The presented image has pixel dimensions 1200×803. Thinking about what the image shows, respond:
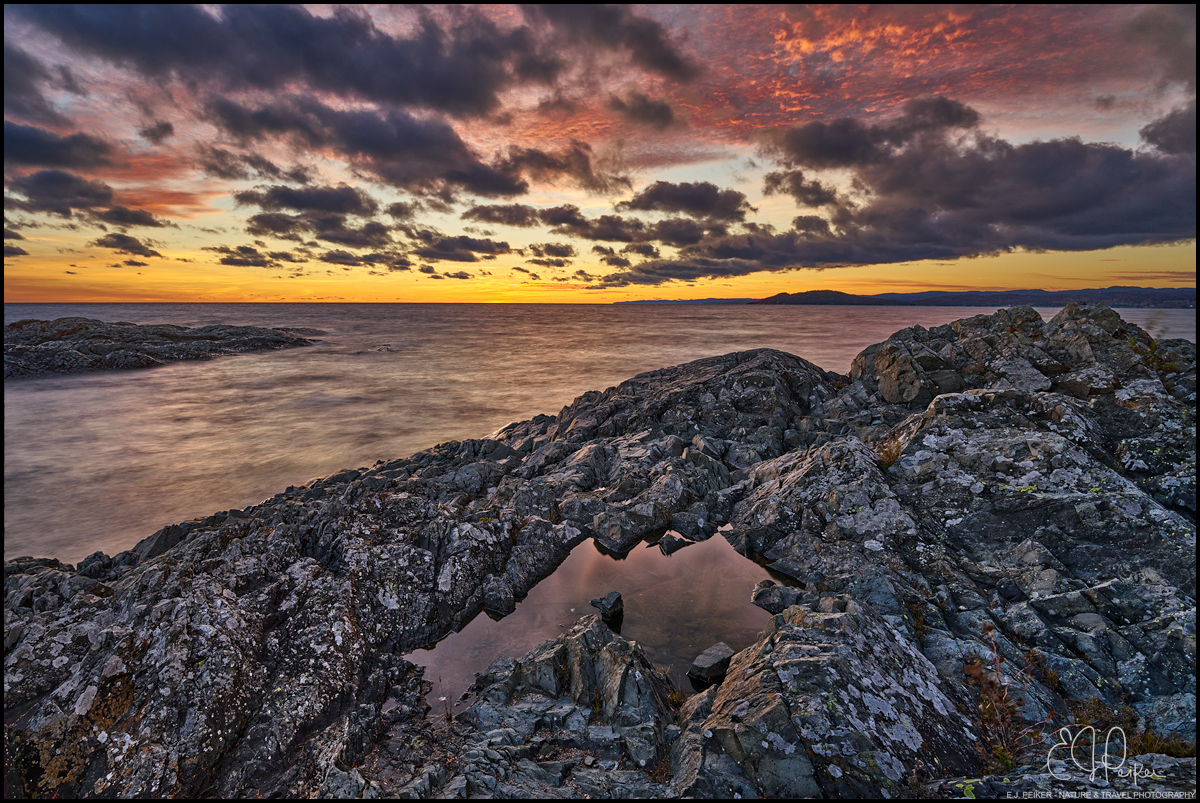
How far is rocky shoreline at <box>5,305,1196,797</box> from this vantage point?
6.14 metres

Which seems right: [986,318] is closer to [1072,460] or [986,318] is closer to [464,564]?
[1072,460]

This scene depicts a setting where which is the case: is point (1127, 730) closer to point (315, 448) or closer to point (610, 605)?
point (610, 605)

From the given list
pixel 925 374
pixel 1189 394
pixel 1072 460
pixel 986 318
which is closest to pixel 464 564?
pixel 1072 460

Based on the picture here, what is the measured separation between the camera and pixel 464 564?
10.8 meters

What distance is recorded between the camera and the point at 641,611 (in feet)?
33.1

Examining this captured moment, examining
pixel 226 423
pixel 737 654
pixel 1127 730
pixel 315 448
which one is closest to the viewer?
pixel 1127 730

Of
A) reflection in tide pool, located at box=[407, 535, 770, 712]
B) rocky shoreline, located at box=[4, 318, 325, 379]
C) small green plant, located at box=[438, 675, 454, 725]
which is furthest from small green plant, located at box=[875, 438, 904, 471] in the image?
rocky shoreline, located at box=[4, 318, 325, 379]

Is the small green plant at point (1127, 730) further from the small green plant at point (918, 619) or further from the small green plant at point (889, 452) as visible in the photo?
the small green plant at point (889, 452)

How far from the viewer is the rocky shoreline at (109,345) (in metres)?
47.1

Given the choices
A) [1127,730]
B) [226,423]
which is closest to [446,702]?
[1127,730]

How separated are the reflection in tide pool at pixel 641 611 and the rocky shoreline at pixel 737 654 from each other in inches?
15.5

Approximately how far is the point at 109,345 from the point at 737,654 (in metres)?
73.9

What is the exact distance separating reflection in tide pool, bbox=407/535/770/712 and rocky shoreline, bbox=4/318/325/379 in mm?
59764

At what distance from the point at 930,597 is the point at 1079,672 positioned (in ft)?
6.69
